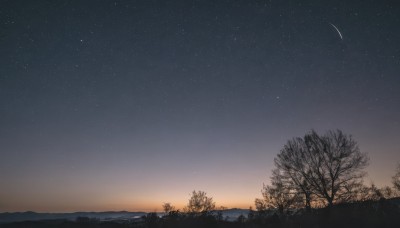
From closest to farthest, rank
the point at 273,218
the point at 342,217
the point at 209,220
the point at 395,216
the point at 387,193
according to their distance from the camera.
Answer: the point at 395,216, the point at 342,217, the point at 209,220, the point at 273,218, the point at 387,193

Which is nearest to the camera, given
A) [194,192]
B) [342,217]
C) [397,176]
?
[342,217]

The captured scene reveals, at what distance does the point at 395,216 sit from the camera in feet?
57.9

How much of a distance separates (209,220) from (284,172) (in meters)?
8.31

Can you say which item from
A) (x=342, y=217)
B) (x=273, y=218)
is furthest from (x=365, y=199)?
(x=273, y=218)

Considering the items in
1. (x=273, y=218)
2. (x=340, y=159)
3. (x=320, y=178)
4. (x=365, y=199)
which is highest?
(x=340, y=159)

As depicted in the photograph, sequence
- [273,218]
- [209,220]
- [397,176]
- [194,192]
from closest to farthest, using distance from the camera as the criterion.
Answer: [209,220], [273,218], [397,176], [194,192]

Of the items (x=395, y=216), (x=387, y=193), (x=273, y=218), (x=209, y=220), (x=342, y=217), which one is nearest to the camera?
(x=395, y=216)

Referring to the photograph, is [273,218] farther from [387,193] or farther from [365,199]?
[387,193]

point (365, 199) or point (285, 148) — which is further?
point (285, 148)

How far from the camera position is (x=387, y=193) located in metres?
32.9

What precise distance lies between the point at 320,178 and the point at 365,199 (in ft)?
12.6

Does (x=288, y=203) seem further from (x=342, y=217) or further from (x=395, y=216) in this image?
(x=395, y=216)

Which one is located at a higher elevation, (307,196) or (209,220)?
(307,196)

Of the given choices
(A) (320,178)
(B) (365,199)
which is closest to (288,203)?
(A) (320,178)
